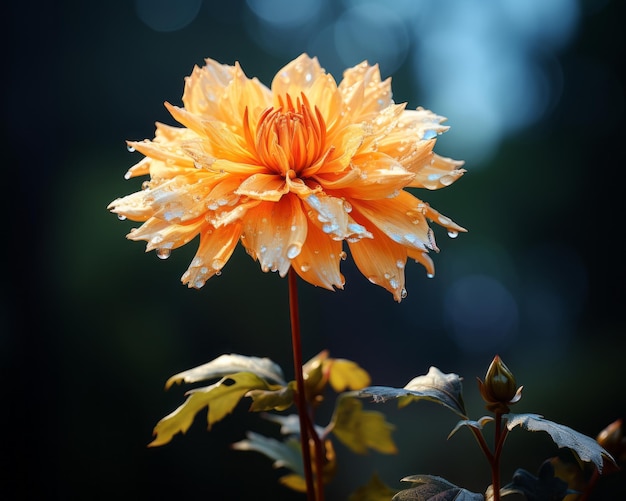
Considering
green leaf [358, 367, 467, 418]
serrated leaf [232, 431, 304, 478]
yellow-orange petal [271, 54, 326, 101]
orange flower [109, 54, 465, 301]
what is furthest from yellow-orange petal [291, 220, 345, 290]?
serrated leaf [232, 431, 304, 478]

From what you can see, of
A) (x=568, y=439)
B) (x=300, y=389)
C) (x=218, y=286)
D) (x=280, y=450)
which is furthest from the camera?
(x=218, y=286)

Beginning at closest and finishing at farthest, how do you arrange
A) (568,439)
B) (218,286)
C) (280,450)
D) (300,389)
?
(568,439), (300,389), (280,450), (218,286)

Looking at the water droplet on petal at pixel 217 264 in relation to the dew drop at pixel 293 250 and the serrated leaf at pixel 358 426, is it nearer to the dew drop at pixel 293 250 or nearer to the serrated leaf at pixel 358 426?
the dew drop at pixel 293 250

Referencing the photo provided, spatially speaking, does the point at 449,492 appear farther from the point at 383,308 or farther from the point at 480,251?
the point at 480,251

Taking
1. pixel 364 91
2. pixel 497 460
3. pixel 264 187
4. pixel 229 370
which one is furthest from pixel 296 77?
pixel 497 460

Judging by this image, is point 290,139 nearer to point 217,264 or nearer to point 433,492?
point 217,264

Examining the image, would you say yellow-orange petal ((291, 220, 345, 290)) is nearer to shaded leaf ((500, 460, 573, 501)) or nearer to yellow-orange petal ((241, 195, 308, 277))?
yellow-orange petal ((241, 195, 308, 277))

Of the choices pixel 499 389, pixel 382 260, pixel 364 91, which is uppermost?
pixel 364 91

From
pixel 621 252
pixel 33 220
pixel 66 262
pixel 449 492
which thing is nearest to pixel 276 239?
pixel 449 492

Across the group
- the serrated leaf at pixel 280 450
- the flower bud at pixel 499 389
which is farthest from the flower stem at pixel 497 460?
the serrated leaf at pixel 280 450
